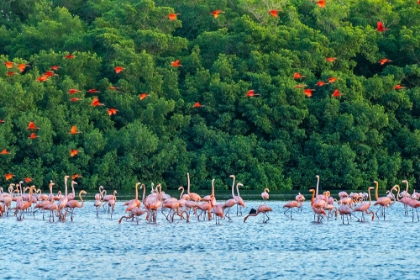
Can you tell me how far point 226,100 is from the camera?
45750 millimetres

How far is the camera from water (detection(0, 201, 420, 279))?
55.1 feet

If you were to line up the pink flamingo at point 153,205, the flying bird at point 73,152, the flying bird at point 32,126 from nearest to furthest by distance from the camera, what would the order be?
the pink flamingo at point 153,205, the flying bird at point 32,126, the flying bird at point 73,152

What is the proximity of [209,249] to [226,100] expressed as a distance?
2651cm

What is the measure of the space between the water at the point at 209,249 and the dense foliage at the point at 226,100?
1786 cm

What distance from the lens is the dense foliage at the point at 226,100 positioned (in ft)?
144

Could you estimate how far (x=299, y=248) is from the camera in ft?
64.5

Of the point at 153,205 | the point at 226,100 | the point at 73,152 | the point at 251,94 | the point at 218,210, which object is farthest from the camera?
the point at 226,100

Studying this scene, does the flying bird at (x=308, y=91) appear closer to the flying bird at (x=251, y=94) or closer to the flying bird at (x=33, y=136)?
the flying bird at (x=251, y=94)

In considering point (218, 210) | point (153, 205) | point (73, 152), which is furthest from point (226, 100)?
point (153, 205)

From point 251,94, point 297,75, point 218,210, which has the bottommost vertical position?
point 218,210

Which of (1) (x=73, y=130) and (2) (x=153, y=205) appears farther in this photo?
(1) (x=73, y=130)

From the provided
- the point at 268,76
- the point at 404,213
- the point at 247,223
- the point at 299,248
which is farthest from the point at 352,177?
the point at 299,248

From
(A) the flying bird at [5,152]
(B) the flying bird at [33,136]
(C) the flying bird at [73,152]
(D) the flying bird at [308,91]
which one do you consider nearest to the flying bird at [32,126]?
(B) the flying bird at [33,136]

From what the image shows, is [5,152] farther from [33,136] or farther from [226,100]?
[226,100]
